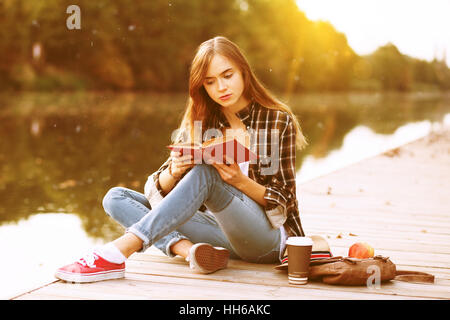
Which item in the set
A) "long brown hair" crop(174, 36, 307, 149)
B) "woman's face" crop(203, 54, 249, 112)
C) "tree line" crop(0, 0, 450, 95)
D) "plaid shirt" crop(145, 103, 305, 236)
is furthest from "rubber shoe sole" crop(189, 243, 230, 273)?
"tree line" crop(0, 0, 450, 95)

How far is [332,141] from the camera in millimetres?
13375

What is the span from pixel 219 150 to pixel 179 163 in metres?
0.23

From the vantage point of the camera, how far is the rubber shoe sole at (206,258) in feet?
8.89

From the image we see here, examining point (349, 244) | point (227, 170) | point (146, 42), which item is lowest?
point (349, 244)

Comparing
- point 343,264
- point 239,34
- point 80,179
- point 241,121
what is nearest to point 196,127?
point 241,121

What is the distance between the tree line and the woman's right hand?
52.6 feet

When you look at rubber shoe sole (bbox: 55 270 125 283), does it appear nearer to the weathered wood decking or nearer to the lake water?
the weathered wood decking

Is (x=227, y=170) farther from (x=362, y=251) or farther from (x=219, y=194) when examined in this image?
(x=362, y=251)

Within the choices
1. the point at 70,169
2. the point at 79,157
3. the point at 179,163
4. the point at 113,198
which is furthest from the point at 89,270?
the point at 79,157

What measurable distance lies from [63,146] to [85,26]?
24.8 metres

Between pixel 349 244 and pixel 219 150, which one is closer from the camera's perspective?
pixel 219 150

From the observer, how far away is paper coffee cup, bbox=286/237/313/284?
2.55m

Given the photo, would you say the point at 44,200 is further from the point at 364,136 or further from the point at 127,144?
the point at 364,136

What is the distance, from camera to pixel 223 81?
2771mm
